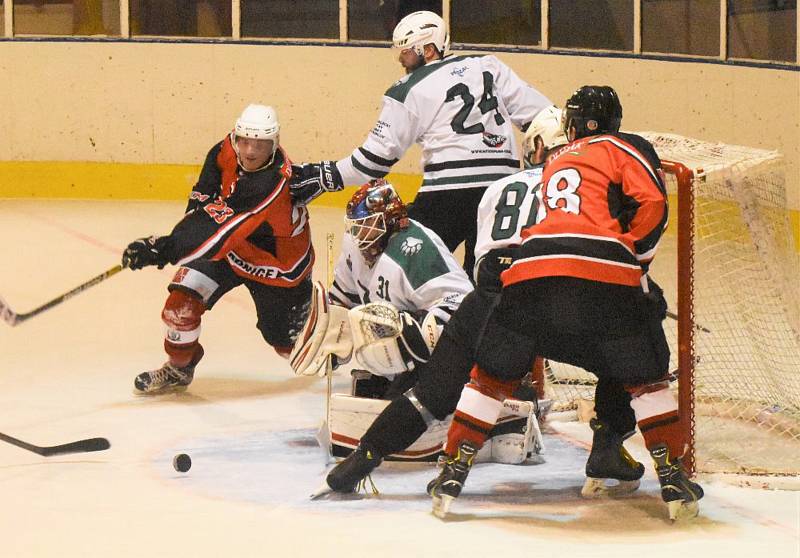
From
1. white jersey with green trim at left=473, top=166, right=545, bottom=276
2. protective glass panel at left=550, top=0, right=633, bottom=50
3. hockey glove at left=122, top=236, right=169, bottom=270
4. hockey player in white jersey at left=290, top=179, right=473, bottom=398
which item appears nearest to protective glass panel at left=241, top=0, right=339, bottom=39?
protective glass panel at left=550, top=0, right=633, bottom=50

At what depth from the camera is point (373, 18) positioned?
888cm

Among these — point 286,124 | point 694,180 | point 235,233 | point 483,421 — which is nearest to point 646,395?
point 483,421

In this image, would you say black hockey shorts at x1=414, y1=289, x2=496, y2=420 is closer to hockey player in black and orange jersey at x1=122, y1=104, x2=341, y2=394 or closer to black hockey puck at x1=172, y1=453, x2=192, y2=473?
black hockey puck at x1=172, y1=453, x2=192, y2=473

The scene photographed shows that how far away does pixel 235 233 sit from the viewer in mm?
4820

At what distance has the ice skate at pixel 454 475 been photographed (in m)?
3.66

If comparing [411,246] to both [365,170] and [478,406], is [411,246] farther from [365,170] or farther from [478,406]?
[365,170]

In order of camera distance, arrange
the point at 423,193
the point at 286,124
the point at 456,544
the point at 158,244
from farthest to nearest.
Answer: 1. the point at 286,124
2. the point at 423,193
3. the point at 158,244
4. the point at 456,544

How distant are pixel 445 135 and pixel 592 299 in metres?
1.73

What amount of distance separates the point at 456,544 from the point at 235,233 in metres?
1.65

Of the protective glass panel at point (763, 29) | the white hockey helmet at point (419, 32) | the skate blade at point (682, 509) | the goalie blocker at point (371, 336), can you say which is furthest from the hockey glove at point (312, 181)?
the protective glass panel at point (763, 29)

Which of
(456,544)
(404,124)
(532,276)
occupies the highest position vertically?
(404,124)

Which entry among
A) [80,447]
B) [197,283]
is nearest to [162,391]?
[197,283]

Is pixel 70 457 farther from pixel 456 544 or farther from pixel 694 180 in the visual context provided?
pixel 694 180

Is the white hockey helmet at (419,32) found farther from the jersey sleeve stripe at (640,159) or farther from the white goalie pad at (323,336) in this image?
the jersey sleeve stripe at (640,159)
